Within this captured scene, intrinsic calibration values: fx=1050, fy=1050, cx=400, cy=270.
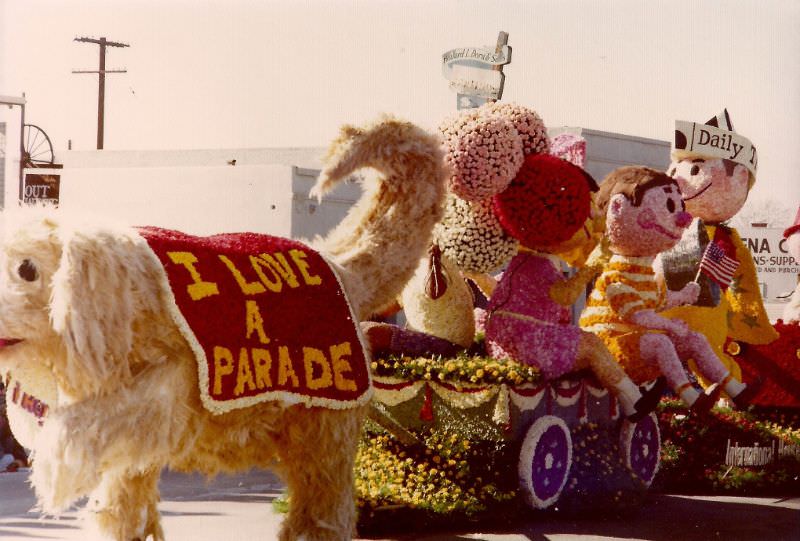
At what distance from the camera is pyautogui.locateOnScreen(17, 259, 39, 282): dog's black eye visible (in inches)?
138

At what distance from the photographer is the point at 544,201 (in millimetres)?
5785

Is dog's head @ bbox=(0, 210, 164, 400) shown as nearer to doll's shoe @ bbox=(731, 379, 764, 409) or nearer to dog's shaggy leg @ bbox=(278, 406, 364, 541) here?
dog's shaggy leg @ bbox=(278, 406, 364, 541)

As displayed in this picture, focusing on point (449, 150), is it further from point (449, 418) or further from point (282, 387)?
point (282, 387)

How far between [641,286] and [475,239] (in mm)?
1346

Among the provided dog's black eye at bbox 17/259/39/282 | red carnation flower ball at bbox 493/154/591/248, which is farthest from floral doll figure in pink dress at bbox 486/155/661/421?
dog's black eye at bbox 17/259/39/282

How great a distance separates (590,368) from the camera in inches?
251

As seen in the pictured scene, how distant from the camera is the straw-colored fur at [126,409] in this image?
342 cm

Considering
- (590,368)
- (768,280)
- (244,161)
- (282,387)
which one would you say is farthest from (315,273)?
(768,280)

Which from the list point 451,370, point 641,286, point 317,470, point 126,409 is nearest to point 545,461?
point 451,370

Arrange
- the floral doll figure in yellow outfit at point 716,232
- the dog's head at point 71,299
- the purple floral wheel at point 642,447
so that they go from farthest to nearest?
the floral doll figure in yellow outfit at point 716,232 → the purple floral wheel at point 642,447 → the dog's head at point 71,299

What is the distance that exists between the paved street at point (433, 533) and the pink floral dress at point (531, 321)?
0.96m

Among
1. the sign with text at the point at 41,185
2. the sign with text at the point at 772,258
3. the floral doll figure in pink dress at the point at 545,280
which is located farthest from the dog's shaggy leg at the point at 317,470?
the sign with text at the point at 772,258

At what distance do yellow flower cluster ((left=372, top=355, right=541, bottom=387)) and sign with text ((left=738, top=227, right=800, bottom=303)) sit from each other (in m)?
18.8

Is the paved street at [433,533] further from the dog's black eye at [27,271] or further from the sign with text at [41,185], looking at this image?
the sign with text at [41,185]
